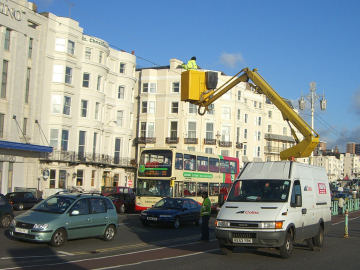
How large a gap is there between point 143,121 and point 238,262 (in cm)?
5149

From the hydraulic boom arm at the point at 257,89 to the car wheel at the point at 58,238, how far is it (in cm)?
677

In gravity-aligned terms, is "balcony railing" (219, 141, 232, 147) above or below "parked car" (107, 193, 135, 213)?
above

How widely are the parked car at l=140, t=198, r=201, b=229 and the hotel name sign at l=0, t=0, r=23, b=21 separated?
23.4 meters

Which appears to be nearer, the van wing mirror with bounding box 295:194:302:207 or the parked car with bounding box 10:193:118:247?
the van wing mirror with bounding box 295:194:302:207

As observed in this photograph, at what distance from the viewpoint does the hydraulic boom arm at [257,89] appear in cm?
1772

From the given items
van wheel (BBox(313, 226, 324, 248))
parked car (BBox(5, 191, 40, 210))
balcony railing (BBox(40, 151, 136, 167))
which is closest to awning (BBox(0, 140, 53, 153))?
balcony railing (BBox(40, 151, 136, 167))

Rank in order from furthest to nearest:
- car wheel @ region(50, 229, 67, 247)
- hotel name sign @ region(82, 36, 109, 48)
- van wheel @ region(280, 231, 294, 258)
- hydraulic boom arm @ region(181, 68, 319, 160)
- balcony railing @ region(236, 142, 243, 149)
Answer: balcony railing @ region(236, 142, 243, 149), hotel name sign @ region(82, 36, 109, 48), hydraulic boom arm @ region(181, 68, 319, 160), car wheel @ region(50, 229, 67, 247), van wheel @ region(280, 231, 294, 258)

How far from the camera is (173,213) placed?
2170cm

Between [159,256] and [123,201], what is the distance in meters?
20.6

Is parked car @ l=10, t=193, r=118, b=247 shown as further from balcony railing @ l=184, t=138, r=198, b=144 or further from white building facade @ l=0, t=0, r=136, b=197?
balcony railing @ l=184, t=138, r=198, b=144

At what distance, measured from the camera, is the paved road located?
11359 millimetres

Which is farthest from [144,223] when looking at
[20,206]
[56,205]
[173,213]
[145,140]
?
[145,140]

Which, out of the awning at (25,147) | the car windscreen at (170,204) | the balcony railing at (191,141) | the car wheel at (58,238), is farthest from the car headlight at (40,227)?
the balcony railing at (191,141)

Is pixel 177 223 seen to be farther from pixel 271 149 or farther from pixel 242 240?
pixel 271 149
